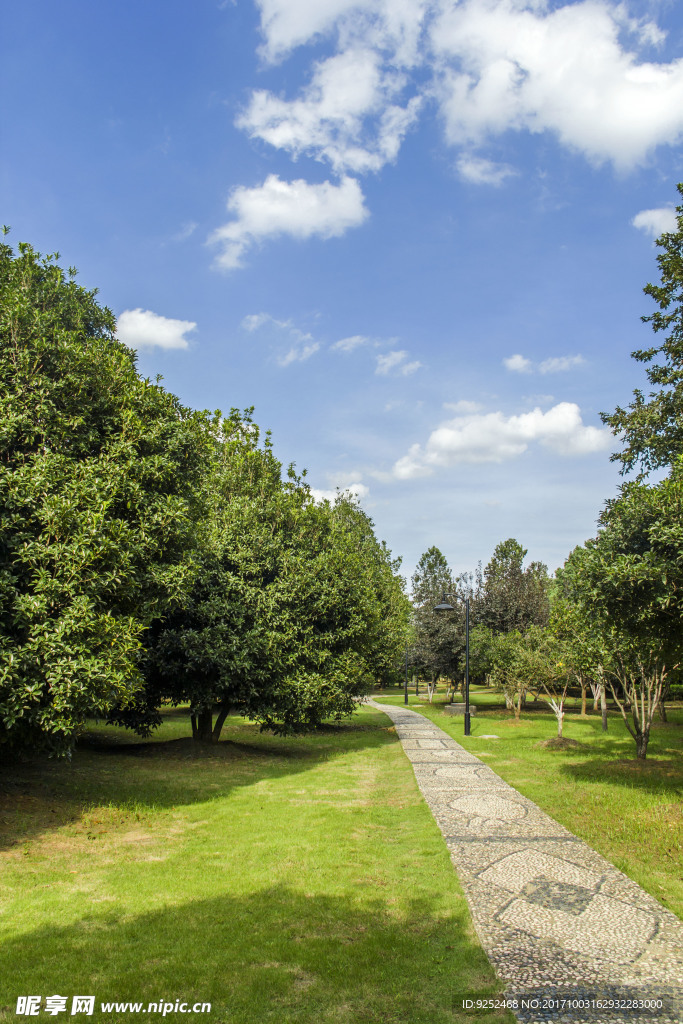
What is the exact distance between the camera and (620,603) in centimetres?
1025

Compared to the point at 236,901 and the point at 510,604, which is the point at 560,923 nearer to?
the point at 236,901

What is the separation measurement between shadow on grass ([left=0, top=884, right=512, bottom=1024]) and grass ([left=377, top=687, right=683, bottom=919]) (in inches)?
106

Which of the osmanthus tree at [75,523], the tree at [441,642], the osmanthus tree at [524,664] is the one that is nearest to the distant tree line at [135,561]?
the osmanthus tree at [75,523]

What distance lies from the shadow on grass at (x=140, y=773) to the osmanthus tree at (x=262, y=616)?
37.5 inches

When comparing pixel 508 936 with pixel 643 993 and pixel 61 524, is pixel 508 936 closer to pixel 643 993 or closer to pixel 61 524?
pixel 643 993

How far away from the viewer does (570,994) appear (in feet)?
14.2

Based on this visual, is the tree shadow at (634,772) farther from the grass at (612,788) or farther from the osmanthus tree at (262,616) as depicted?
the osmanthus tree at (262,616)

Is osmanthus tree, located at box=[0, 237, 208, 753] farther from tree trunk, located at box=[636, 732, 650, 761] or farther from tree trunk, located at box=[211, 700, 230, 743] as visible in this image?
tree trunk, located at box=[636, 732, 650, 761]

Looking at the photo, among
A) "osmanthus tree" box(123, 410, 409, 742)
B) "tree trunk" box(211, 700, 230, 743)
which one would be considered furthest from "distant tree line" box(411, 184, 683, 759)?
"tree trunk" box(211, 700, 230, 743)

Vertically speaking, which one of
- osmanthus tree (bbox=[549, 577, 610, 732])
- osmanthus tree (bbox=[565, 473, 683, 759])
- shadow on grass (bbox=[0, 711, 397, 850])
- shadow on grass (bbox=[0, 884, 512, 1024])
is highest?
osmanthus tree (bbox=[565, 473, 683, 759])

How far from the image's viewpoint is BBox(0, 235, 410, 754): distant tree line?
8680 mm

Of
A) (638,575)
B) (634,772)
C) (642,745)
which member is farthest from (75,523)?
(642,745)

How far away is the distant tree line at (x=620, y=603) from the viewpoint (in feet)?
31.7

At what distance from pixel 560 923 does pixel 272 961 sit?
2.65m
